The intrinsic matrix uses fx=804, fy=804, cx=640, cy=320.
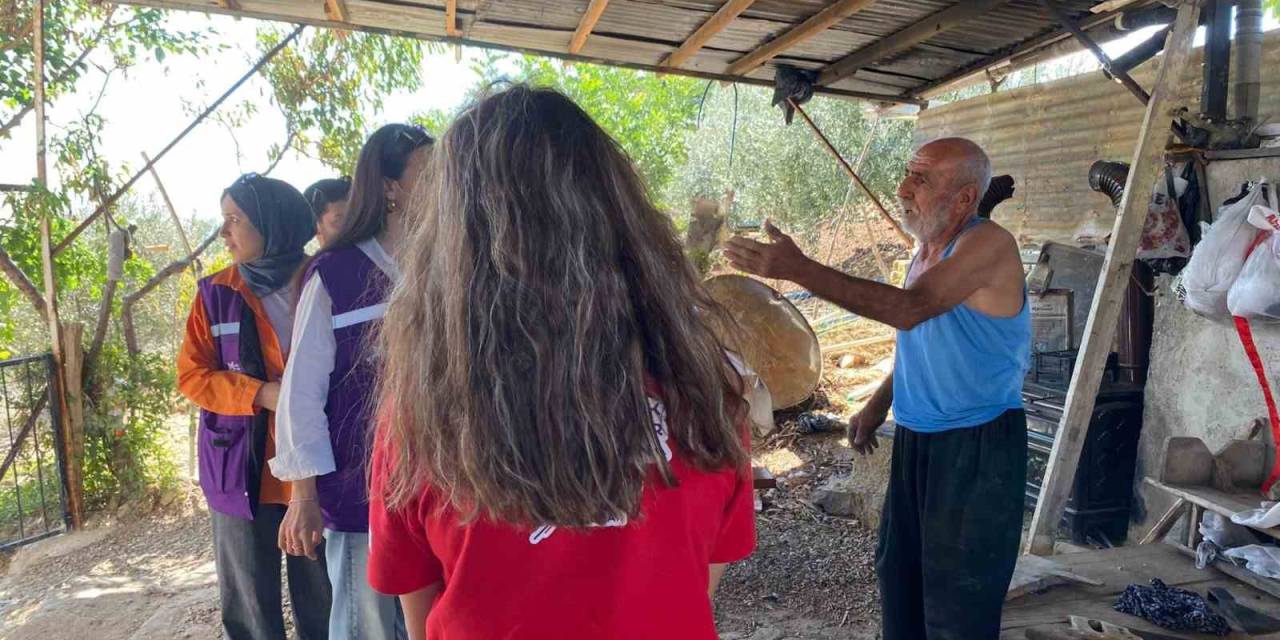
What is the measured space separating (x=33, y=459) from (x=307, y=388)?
239 inches

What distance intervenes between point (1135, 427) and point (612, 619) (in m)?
4.30

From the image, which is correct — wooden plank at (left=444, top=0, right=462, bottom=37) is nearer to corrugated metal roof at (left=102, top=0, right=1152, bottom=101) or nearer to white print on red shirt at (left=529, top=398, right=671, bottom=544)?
corrugated metal roof at (left=102, top=0, right=1152, bottom=101)

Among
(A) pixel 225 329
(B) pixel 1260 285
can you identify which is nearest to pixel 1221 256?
(B) pixel 1260 285

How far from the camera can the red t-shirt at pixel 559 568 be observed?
3.43 feet

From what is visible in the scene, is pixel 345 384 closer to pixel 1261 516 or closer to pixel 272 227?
pixel 272 227

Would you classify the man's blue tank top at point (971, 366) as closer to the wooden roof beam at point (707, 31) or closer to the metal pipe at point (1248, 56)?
the wooden roof beam at point (707, 31)

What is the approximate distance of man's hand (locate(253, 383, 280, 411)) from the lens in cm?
244

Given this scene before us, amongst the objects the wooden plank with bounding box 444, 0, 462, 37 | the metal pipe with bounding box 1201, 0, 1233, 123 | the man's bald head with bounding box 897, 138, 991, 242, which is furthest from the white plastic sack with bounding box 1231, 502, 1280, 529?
the wooden plank with bounding box 444, 0, 462, 37

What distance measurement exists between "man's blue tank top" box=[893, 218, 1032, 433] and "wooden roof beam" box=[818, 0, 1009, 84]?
1363 mm

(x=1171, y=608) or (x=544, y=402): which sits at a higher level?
(x=544, y=402)

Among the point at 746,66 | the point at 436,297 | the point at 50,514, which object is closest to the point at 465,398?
the point at 436,297

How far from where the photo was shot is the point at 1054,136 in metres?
5.26

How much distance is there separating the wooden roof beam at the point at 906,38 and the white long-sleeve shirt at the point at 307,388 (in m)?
2.77

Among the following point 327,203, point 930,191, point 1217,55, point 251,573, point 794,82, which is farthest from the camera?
point 794,82
